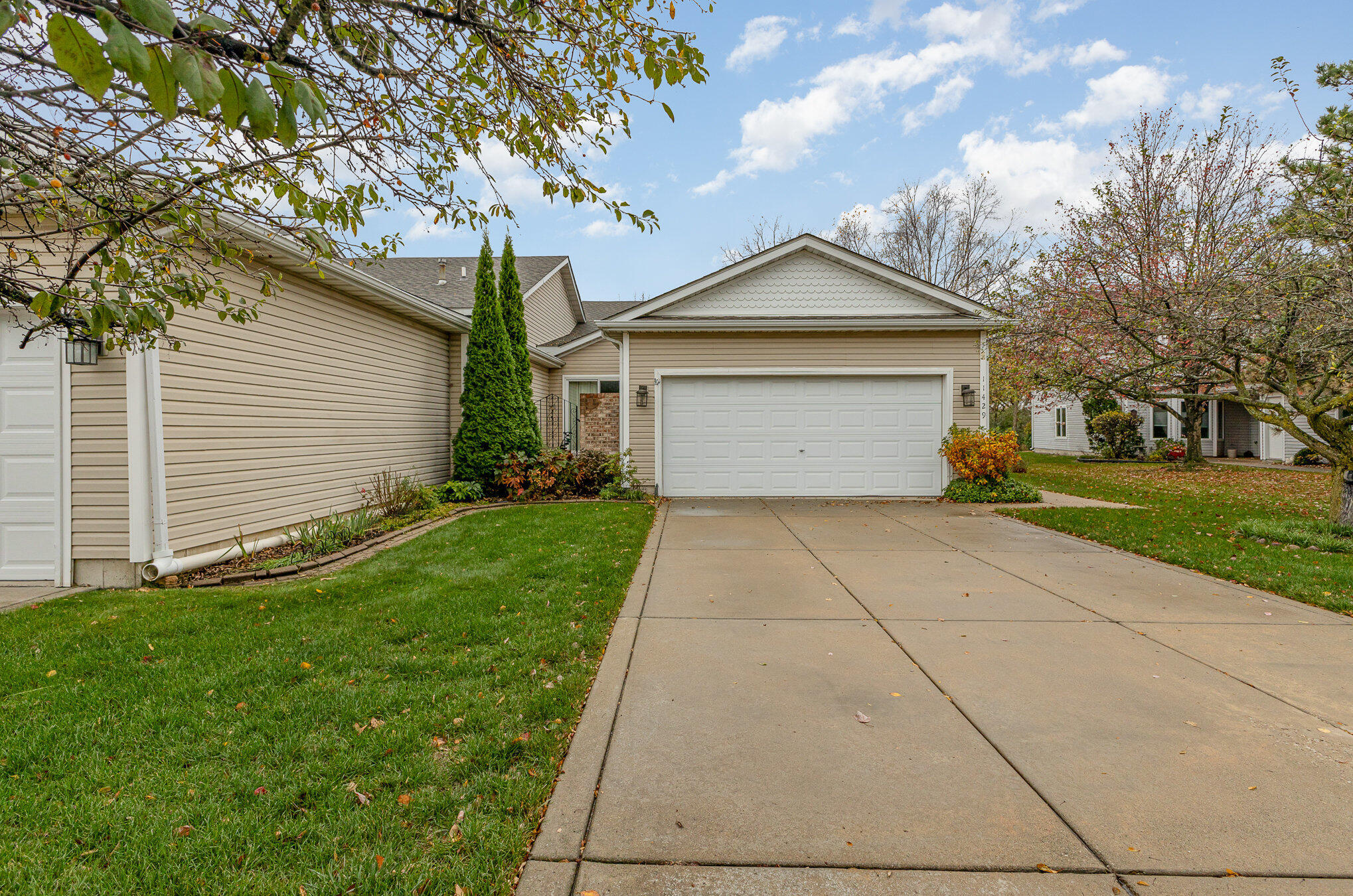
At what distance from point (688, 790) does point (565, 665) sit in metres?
1.27

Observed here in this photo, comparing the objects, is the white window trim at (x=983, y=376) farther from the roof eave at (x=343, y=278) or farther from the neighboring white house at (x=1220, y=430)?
the neighboring white house at (x=1220, y=430)

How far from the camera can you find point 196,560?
5.55 meters

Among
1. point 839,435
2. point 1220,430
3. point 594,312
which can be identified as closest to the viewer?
point 839,435

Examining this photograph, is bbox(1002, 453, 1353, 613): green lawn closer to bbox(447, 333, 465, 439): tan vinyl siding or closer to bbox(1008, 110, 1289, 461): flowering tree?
bbox(1008, 110, 1289, 461): flowering tree

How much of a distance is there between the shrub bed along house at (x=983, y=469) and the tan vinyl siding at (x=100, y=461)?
1114 cm

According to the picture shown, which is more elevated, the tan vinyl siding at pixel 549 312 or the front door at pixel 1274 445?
the tan vinyl siding at pixel 549 312

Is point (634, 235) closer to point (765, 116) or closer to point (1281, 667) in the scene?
point (1281, 667)

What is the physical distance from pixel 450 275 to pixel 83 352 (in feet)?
38.2

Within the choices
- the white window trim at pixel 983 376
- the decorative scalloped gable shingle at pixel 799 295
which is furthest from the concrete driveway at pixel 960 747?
the decorative scalloped gable shingle at pixel 799 295

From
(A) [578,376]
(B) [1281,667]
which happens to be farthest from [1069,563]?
(A) [578,376]

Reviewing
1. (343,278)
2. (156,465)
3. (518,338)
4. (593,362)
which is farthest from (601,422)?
(156,465)

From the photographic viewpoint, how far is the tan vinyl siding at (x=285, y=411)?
222 inches

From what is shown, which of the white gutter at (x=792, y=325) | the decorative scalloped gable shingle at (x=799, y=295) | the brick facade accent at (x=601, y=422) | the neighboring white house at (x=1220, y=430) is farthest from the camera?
the neighboring white house at (x=1220, y=430)

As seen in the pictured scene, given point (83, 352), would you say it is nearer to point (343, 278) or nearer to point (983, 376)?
point (343, 278)
